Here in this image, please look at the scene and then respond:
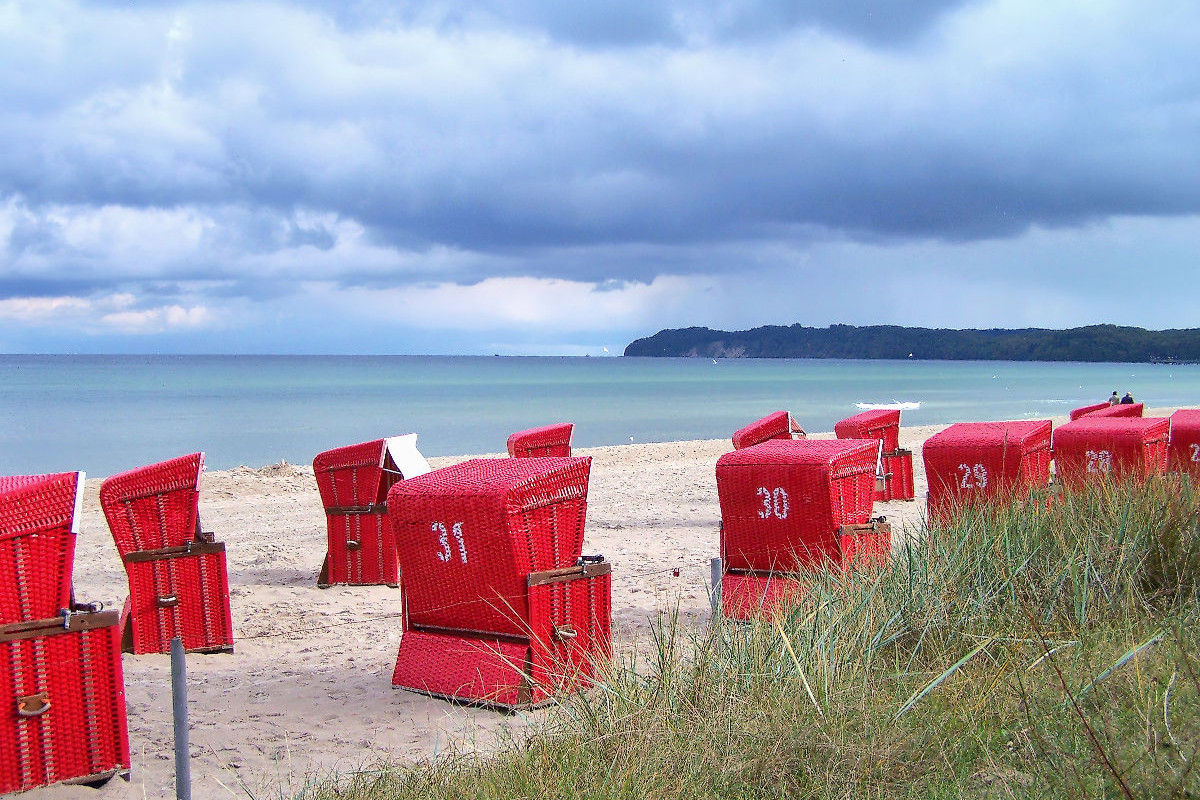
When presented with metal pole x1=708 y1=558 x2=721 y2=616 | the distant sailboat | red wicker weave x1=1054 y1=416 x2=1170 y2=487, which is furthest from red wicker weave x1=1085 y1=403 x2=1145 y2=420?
the distant sailboat

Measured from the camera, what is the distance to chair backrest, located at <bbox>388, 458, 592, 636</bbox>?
6.24m

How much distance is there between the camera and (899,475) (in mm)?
15984

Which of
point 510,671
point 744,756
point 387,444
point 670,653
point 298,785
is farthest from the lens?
point 387,444

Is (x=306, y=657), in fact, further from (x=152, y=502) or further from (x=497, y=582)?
(x=497, y=582)

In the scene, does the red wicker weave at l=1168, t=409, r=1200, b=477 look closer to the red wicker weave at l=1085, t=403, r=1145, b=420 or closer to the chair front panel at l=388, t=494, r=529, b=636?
the red wicker weave at l=1085, t=403, r=1145, b=420

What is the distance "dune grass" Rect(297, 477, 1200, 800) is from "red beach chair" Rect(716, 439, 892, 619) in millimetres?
1935

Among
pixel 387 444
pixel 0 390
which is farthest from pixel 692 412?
pixel 0 390

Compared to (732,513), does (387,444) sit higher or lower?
higher

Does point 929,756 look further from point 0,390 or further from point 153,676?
point 0,390

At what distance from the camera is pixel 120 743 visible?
5184mm

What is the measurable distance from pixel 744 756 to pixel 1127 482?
192 inches

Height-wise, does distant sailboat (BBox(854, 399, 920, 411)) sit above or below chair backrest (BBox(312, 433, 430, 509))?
below

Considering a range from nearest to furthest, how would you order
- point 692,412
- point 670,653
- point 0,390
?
point 670,653
point 692,412
point 0,390

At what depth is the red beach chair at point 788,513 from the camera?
791 centimetres
